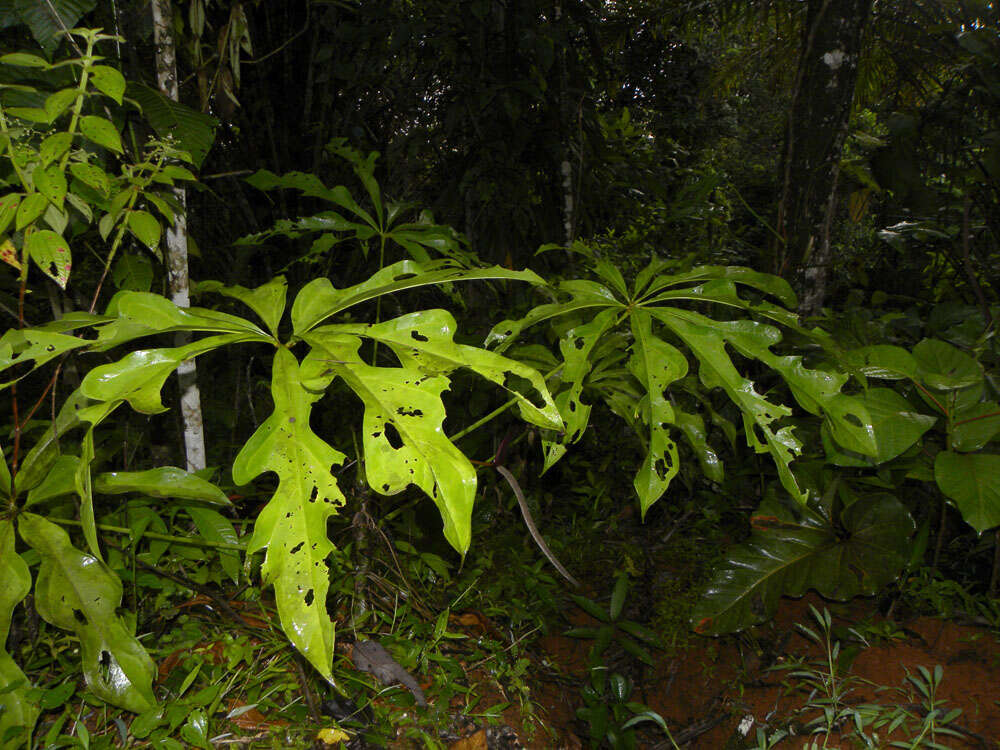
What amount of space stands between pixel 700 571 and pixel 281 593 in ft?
6.42

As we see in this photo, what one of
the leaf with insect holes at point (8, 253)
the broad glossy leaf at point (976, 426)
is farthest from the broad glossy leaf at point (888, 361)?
the leaf with insect holes at point (8, 253)

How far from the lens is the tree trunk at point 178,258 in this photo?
1.60 metres

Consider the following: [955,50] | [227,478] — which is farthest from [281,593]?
[955,50]

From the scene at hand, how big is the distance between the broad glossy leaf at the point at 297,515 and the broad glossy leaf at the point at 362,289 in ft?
0.57

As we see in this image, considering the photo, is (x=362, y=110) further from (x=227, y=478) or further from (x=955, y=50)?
(x=955, y=50)

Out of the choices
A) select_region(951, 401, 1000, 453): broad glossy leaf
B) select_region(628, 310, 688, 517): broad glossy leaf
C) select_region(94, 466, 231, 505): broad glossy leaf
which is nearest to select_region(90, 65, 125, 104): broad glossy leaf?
select_region(94, 466, 231, 505): broad glossy leaf

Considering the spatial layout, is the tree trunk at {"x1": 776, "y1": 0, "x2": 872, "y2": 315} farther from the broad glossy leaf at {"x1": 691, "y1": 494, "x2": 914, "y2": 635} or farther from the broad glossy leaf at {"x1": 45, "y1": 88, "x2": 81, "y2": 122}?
the broad glossy leaf at {"x1": 45, "y1": 88, "x2": 81, "y2": 122}

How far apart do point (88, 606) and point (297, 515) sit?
1.86 ft

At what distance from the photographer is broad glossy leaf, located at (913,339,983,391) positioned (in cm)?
162

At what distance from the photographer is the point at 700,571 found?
2420mm

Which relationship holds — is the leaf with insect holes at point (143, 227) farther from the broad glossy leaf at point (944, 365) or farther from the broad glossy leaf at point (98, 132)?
the broad glossy leaf at point (944, 365)

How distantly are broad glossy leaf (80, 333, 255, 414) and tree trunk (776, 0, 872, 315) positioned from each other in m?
2.12

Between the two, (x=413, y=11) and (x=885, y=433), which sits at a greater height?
(x=413, y=11)

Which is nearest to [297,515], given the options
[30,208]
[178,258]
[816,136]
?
[30,208]
